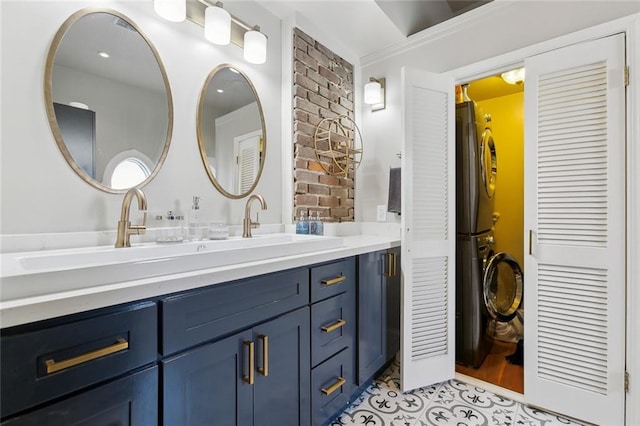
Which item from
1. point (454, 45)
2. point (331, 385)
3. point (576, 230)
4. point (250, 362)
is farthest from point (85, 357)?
point (454, 45)

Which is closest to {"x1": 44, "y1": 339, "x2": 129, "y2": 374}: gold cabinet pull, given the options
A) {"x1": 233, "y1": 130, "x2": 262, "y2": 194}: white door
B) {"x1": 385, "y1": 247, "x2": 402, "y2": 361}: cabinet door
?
{"x1": 233, "y1": 130, "x2": 262, "y2": 194}: white door

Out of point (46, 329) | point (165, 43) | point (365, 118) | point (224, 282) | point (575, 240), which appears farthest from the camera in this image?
point (365, 118)

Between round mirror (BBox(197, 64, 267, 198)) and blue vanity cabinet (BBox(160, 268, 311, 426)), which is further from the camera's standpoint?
round mirror (BBox(197, 64, 267, 198))

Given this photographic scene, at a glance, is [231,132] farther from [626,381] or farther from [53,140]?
[626,381]

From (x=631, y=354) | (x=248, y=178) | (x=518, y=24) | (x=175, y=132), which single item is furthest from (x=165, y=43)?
(x=631, y=354)

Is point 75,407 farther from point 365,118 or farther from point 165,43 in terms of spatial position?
point 365,118

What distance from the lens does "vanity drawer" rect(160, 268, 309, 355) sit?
0.87 m

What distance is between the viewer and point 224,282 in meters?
1.00

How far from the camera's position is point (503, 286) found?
99.0 inches

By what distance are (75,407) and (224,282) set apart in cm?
45

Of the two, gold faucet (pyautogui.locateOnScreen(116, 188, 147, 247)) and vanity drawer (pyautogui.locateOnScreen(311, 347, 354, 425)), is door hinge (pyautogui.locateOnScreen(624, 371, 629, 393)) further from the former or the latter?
gold faucet (pyautogui.locateOnScreen(116, 188, 147, 247))

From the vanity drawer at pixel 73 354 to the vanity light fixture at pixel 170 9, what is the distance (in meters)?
1.28

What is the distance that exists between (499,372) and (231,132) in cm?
242

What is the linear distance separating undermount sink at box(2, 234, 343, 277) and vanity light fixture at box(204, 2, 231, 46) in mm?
1028
